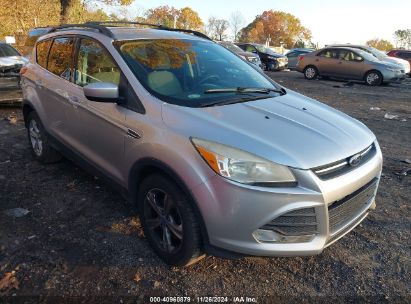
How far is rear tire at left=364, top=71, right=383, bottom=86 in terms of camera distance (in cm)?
1554

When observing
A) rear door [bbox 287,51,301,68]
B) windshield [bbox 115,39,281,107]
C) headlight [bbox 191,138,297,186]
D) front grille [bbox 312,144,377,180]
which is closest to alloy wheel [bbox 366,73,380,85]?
rear door [bbox 287,51,301,68]

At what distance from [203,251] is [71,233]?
1.35 m

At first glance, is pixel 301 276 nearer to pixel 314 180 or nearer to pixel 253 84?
pixel 314 180

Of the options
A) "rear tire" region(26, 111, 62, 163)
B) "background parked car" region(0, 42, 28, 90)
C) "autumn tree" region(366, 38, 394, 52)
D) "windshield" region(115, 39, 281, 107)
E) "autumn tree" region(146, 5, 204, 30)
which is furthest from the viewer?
"autumn tree" region(366, 38, 394, 52)

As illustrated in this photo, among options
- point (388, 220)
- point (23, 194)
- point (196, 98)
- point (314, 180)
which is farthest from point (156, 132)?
point (388, 220)

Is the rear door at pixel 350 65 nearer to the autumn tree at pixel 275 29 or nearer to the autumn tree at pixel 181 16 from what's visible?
the autumn tree at pixel 181 16

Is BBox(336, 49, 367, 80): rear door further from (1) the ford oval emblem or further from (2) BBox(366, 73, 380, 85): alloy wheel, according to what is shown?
(1) the ford oval emblem

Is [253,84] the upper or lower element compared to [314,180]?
upper

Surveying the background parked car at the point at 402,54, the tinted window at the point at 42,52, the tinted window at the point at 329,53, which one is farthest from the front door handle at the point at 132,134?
the background parked car at the point at 402,54

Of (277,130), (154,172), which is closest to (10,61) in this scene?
(154,172)

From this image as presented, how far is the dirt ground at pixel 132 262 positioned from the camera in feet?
8.81

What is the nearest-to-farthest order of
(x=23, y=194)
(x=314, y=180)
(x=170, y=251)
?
(x=314, y=180)
(x=170, y=251)
(x=23, y=194)

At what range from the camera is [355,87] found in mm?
15078

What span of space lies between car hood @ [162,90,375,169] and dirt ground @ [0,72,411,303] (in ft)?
3.24
